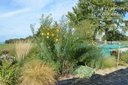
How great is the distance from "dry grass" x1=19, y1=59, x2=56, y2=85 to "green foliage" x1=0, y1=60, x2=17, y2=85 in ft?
0.80

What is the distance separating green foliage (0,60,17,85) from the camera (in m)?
5.88

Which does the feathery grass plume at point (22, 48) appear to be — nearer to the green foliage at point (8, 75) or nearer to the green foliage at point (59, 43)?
the green foliage at point (59, 43)

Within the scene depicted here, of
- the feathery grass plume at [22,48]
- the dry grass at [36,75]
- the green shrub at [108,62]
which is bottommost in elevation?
the green shrub at [108,62]

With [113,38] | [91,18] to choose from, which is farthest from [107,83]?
[113,38]

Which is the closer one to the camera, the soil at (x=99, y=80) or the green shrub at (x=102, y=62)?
the soil at (x=99, y=80)

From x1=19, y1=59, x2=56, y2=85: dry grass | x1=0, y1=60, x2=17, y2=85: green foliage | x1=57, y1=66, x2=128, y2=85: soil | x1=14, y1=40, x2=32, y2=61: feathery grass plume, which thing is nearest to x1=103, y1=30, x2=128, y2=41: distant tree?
x1=57, y1=66, x2=128, y2=85: soil

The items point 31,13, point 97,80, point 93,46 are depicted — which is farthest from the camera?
point 31,13

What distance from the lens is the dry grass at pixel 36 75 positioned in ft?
20.1

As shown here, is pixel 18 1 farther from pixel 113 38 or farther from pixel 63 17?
pixel 113 38

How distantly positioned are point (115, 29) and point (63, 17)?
820 inches

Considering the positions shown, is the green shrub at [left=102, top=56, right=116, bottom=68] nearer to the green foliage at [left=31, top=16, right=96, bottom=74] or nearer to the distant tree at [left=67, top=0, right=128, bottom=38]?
the green foliage at [left=31, top=16, right=96, bottom=74]

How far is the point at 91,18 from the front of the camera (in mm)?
27875

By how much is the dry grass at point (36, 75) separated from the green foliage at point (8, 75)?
24cm

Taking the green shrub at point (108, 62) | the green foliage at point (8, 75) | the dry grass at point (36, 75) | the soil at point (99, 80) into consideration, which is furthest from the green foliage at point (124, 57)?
the green foliage at point (8, 75)
